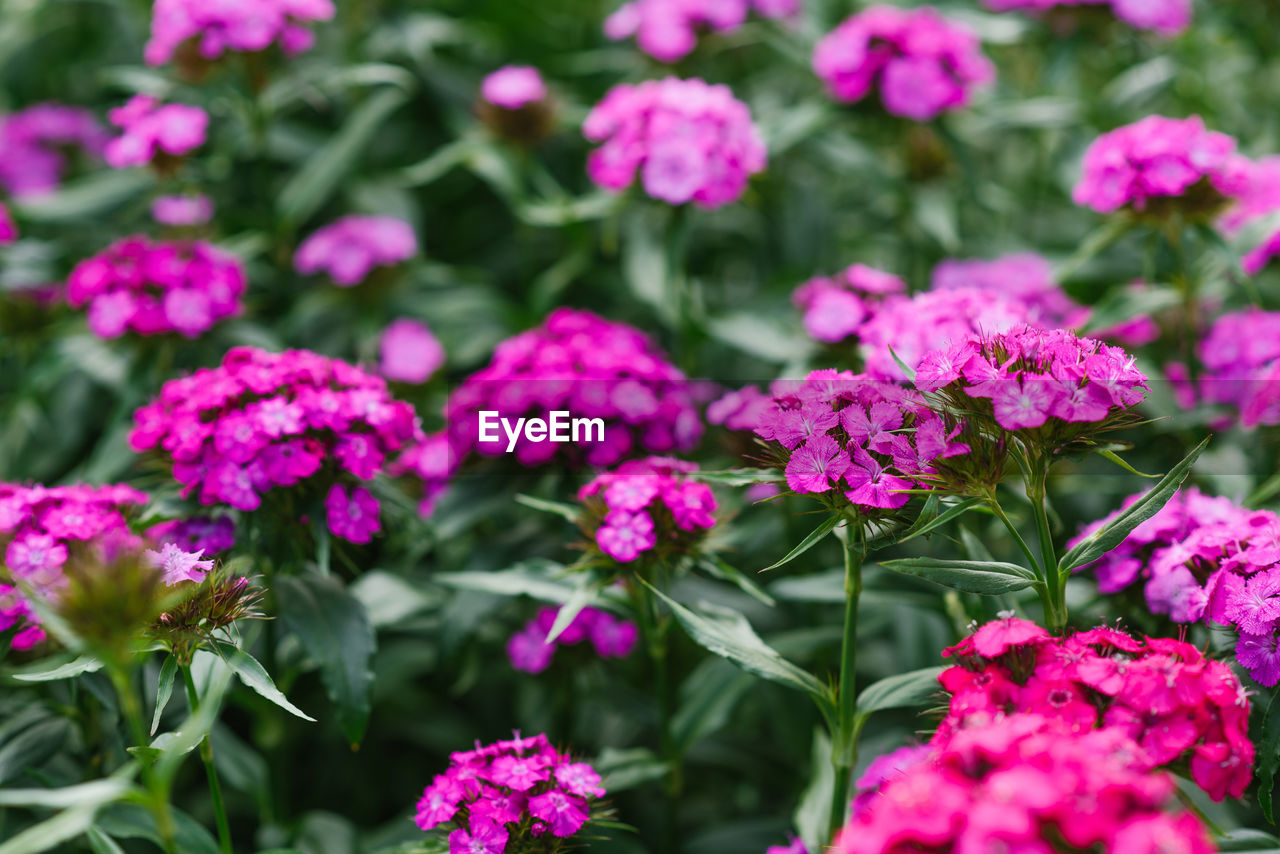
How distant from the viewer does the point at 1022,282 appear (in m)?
2.82

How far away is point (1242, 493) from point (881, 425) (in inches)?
46.2

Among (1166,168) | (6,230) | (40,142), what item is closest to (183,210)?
(6,230)

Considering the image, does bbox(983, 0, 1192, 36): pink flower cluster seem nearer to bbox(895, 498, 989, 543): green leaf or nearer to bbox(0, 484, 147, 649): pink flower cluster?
bbox(895, 498, 989, 543): green leaf

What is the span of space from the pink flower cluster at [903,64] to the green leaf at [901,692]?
6.04ft

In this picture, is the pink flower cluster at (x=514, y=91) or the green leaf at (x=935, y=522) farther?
the pink flower cluster at (x=514, y=91)

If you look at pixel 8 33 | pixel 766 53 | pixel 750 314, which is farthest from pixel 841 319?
pixel 8 33

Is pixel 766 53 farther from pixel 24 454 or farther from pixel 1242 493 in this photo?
pixel 24 454

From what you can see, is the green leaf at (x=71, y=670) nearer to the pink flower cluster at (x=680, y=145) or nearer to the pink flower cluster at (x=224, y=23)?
the pink flower cluster at (x=680, y=145)

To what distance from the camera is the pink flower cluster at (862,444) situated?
148cm

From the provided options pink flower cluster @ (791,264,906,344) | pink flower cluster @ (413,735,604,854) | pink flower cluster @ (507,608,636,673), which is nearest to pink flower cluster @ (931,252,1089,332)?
pink flower cluster @ (791,264,906,344)

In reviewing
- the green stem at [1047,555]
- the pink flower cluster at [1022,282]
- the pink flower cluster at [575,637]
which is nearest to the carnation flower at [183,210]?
the pink flower cluster at [575,637]

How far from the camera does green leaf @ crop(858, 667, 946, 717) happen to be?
66.1 inches

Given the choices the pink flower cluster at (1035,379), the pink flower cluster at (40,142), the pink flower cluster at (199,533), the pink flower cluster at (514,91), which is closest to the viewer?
the pink flower cluster at (1035,379)

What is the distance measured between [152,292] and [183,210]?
0.91 metres
